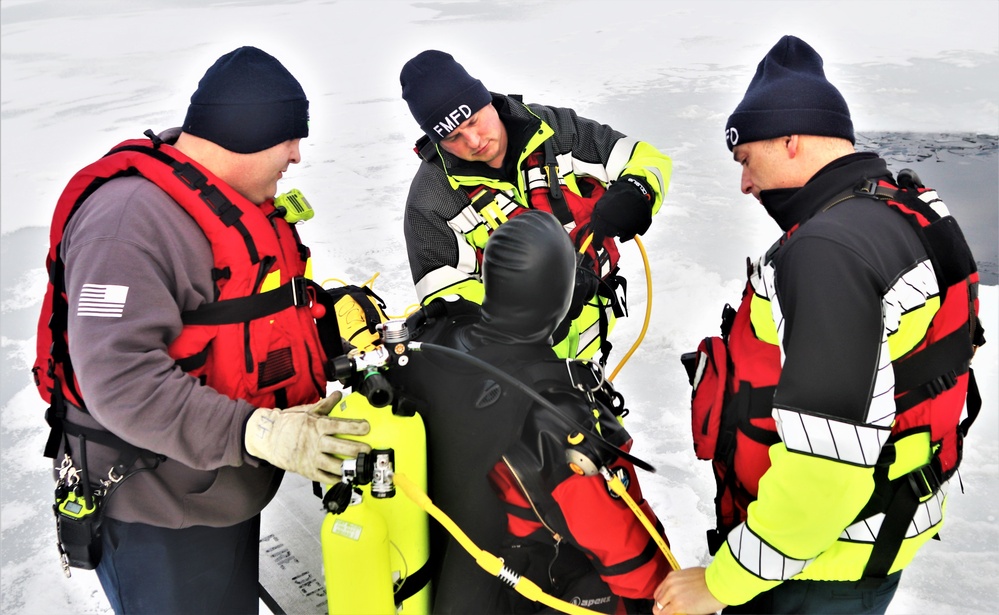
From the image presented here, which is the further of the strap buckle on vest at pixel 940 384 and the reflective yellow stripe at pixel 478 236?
the reflective yellow stripe at pixel 478 236

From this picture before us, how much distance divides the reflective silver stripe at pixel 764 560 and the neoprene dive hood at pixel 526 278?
1.97ft

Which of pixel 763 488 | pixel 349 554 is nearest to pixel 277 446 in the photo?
pixel 349 554

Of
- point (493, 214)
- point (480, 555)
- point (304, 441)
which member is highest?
point (493, 214)

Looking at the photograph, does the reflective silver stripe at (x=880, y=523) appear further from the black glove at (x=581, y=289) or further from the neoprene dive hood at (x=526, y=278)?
the black glove at (x=581, y=289)

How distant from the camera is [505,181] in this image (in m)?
2.83

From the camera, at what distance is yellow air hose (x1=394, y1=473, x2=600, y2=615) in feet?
5.71

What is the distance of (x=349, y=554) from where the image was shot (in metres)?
1.73

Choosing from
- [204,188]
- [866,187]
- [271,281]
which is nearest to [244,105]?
[204,188]

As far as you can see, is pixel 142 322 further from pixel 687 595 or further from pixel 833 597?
pixel 833 597

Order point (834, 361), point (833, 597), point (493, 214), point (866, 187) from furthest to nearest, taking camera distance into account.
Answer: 1. point (493, 214)
2. point (833, 597)
3. point (866, 187)
4. point (834, 361)

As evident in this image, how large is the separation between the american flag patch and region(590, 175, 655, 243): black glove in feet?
4.76

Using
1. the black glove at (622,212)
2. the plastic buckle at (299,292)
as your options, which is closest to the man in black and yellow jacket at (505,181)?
the black glove at (622,212)

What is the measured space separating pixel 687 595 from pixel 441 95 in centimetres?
168

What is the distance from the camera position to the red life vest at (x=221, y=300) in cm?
186
